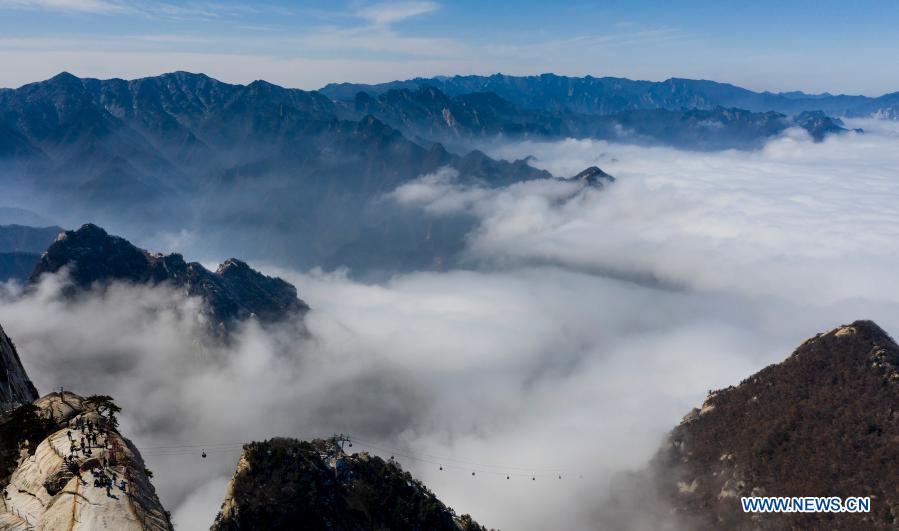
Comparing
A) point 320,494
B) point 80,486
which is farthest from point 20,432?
point 320,494

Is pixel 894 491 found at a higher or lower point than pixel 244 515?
lower

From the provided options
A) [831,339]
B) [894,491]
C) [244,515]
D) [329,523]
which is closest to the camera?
[244,515]

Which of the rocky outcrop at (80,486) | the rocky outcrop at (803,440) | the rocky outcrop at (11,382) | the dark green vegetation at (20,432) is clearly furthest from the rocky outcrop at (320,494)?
the rocky outcrop at (803,440)

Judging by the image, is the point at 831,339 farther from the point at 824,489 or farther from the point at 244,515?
the point at 244,515

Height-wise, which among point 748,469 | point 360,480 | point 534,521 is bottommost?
point 534,521

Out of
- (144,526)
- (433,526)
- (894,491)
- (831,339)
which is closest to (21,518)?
(144,526)

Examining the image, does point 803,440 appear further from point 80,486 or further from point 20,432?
point 20,432
